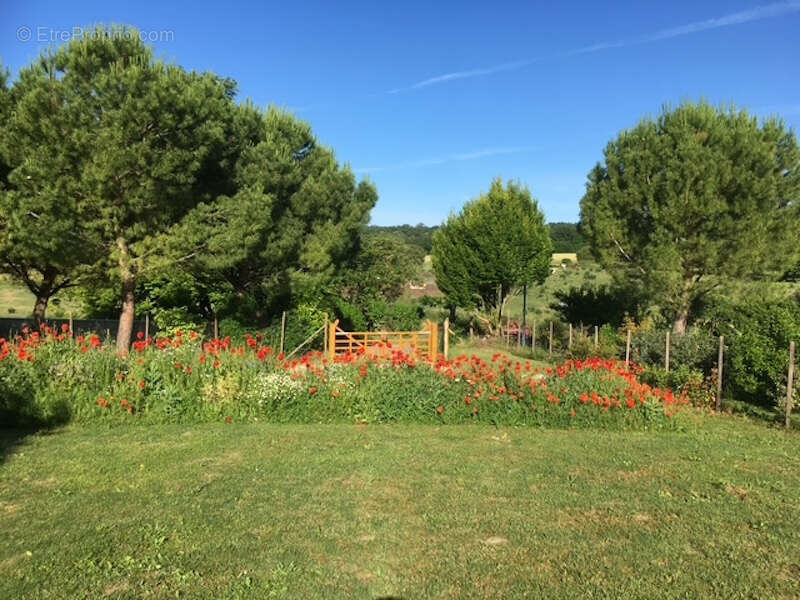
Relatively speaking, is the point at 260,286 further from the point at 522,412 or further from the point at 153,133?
the point at 522,412

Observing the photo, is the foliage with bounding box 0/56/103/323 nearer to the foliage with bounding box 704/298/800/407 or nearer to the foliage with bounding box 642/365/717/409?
the foliage with bounding box 642/365/717/409

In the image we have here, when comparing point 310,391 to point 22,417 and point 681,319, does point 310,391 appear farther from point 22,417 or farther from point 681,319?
point 681,319

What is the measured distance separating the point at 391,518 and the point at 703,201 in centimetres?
1625

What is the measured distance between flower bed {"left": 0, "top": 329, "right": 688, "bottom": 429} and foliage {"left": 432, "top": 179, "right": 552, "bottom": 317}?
50.7ft

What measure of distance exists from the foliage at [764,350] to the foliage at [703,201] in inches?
311

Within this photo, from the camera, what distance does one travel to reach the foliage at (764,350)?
8.80 m

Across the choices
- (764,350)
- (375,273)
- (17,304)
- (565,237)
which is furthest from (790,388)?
(565,237)

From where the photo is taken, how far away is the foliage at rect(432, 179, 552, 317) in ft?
75.5

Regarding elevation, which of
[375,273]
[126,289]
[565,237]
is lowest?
[126,289]

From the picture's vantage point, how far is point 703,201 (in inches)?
663

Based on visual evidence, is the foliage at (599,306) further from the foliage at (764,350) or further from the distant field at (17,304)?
the distant field at (17,304)

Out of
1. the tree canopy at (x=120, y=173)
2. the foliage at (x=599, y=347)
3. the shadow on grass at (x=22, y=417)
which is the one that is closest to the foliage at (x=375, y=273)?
the tree canopy at (x=120, y=173)

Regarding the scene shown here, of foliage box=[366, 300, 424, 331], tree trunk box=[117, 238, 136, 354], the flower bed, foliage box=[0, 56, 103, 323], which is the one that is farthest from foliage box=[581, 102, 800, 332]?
foliage box=[0, 56, 103, 323]

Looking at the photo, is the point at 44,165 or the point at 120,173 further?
the point at 120,173
